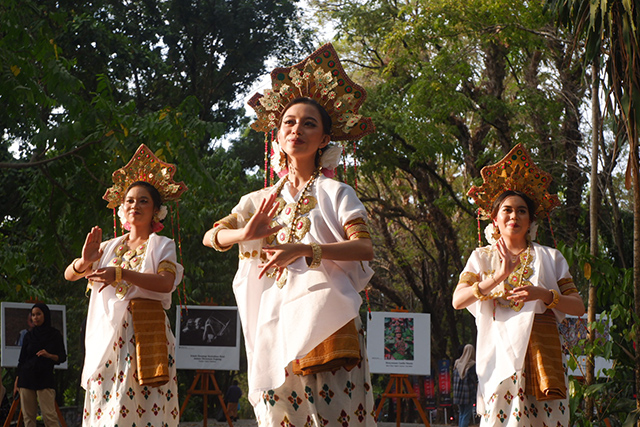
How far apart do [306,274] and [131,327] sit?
2.34 m

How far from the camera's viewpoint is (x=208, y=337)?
9.84m

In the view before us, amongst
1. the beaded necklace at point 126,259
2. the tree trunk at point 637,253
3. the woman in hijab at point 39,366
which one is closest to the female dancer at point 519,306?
the tree trunk at point 637,253

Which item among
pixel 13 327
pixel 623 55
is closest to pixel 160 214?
pixel 623 55

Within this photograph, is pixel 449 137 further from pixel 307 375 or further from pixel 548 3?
pixel 307 375

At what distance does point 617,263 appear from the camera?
522 inches

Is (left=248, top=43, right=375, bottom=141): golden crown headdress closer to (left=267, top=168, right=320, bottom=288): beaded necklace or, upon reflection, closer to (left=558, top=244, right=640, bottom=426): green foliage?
(left=267, top=168, right=320, bottom=288): beaded necklace

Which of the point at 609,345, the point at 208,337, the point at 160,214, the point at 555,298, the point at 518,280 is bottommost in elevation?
the point at 609,345

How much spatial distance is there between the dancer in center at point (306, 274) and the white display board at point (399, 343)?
6363 mm

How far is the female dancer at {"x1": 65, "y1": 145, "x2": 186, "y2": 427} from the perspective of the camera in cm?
472

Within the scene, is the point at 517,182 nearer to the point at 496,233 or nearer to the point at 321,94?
the point at 496,233

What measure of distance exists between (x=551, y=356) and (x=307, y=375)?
2.03 meters

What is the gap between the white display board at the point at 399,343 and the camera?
9.42 meters

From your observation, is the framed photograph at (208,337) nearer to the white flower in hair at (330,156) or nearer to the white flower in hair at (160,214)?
the white flower in hair at (160,214)

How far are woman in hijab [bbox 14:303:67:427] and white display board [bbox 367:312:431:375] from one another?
3.67 m
